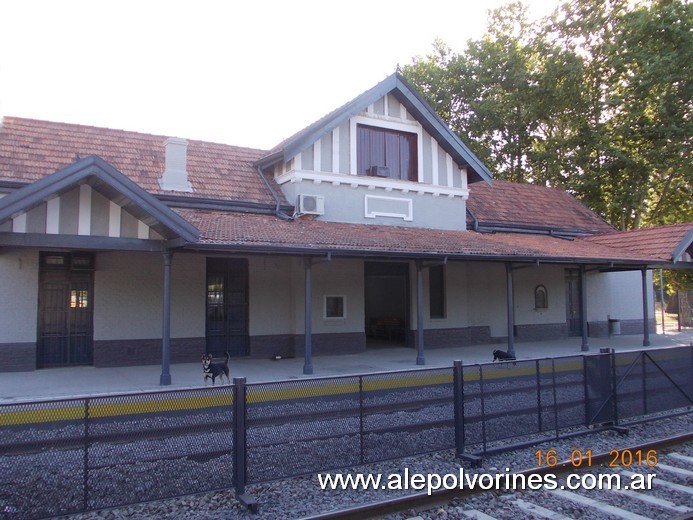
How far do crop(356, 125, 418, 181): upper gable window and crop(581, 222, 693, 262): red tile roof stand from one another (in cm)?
725

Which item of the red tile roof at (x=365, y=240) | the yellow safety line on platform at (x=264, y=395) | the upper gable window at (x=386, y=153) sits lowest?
the yellow safety line on platform at (x=264, y=395)

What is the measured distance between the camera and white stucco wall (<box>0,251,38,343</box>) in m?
11.7

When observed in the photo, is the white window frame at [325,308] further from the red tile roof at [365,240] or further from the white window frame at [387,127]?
the white window frame at [387,127]

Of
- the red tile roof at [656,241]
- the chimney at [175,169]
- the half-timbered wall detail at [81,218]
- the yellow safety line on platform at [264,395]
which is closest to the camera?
the yellow safety line on platform at [264,395]

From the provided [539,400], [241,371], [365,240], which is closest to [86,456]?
[539,400]

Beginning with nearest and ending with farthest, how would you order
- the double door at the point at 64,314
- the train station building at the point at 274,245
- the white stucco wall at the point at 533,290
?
the train station building at the point at 274,245
the double door at the point at 64,314
the white stucco wall at the point at 533,290

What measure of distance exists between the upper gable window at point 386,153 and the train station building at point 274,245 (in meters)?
0.04

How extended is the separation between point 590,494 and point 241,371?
26.0 feet

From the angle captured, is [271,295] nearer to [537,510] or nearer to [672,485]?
[537,510]

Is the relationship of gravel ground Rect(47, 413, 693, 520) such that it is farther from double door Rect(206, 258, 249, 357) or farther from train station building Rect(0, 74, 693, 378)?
double door Rect(206, 258, 249, 357)

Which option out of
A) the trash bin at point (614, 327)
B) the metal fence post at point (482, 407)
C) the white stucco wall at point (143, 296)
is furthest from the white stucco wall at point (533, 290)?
the metal fence post at point (482, 407)

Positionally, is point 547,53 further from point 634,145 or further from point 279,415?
point 279,415

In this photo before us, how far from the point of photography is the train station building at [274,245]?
35.1ft

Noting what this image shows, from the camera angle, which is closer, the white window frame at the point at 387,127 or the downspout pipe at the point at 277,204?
the downspout pipe at the point at 277,204
